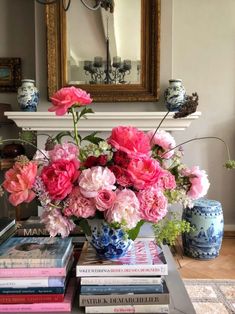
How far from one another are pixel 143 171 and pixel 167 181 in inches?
4.4

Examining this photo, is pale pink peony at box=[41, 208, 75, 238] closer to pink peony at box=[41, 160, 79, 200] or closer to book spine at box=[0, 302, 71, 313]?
pink peony at box=[41, 160, 79, 200]

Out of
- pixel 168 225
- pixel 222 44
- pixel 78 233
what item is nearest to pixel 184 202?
pixel 168 225

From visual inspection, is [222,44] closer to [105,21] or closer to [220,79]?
[220,79]

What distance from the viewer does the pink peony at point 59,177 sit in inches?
31.9

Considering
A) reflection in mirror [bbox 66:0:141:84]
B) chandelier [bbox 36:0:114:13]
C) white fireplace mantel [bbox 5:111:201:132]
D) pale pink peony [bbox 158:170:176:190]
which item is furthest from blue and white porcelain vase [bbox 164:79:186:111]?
pale pink peony [bbox 158:170:176:190]

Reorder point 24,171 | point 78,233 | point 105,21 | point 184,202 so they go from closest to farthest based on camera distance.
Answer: point 24,171 → point 184,202 → point 78,233 → point 105,21

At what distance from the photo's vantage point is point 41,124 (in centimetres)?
266

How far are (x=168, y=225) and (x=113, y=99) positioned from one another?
1.95m

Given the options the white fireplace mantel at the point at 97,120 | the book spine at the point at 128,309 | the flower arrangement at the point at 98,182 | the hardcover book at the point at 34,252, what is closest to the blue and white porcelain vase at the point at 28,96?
the white fireplace mantel at the point at 97,120

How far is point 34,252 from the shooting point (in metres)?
0.95

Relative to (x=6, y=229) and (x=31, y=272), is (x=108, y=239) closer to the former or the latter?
(x=31, y=272)

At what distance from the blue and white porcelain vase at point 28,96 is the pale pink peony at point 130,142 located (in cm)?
194

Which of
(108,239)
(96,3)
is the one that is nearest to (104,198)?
(108,239)

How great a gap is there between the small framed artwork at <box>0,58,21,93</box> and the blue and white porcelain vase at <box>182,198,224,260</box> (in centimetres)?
185
